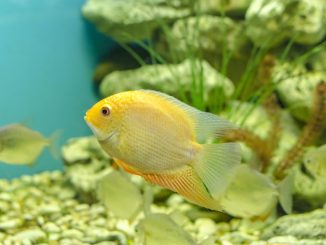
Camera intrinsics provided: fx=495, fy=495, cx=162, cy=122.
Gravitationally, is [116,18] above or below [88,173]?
above

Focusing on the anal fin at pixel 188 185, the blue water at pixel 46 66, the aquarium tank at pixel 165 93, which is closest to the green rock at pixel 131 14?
the aquarium tank at pixel 165 93

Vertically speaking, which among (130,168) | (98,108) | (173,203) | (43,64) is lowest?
(173,203)

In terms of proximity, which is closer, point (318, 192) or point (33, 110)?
point (318, 192)

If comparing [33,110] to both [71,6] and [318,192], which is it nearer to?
[71,6]

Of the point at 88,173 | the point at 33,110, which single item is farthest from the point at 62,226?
the point at 33,110

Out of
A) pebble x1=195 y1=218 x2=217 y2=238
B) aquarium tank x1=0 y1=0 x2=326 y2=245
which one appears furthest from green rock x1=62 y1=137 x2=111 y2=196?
pebble x1=195 y1=218 x2=217 y2=238

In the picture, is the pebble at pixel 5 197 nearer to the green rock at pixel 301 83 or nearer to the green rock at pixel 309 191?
the green rock at pixel 309 191
